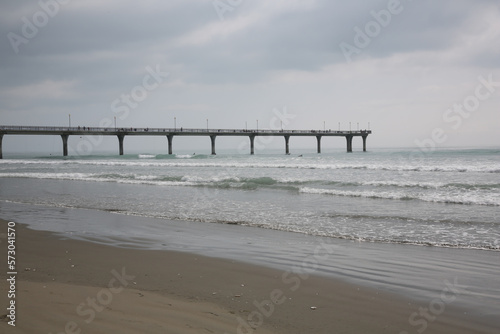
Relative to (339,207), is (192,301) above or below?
above

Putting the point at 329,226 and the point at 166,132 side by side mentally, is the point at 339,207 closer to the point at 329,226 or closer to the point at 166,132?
the point at 329,226

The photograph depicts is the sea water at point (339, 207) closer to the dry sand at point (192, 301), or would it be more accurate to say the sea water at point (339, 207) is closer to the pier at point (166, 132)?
the dry sand at point (192, 301)

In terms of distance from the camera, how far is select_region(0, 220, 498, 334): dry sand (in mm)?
3398

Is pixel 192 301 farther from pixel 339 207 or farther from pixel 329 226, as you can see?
pixel 339 207

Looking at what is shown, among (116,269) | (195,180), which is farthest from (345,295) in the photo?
(195,180)

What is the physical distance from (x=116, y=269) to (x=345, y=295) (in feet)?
10.0

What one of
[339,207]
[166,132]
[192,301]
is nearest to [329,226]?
[339,207]

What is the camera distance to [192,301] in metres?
4.11

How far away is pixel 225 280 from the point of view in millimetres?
4949

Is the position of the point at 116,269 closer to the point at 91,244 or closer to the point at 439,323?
the point at 91,244

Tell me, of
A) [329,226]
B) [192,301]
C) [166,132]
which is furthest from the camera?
[166,132]

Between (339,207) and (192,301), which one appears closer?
(192,301)

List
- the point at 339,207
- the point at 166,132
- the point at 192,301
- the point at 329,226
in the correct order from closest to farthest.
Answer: the point at 192,301 < the point at 329,226 < the point at 339,207 < the point at 166,132

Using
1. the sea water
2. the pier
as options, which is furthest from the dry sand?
the pier
